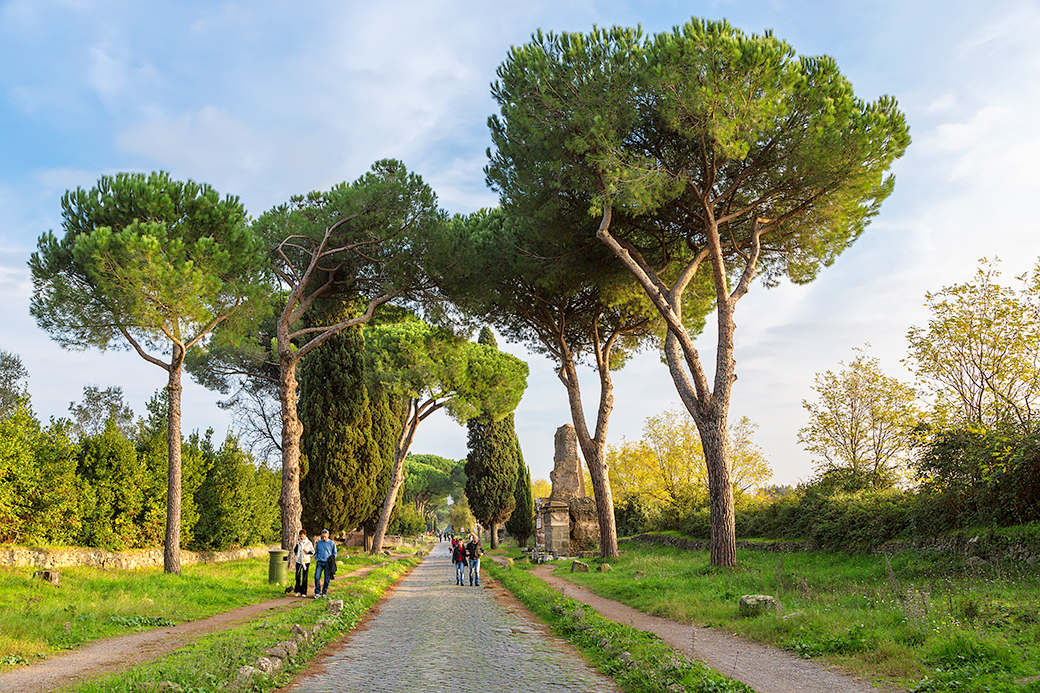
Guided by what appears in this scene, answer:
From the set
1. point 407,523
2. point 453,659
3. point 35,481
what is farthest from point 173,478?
point 407,523

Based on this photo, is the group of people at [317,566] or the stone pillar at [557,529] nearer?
the group of people at [317,566]

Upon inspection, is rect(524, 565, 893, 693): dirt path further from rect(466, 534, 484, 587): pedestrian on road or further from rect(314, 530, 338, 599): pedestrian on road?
rect(466, 534, 484, 587): pedestrian on road

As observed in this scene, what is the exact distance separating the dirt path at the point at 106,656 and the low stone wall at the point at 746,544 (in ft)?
40.1

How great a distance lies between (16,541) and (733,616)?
41.5ft

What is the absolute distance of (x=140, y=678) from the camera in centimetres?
552

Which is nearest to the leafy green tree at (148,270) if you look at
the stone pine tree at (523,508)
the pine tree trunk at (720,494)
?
the pine tree trunk at (720,494)

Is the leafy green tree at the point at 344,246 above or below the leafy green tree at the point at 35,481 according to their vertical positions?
above

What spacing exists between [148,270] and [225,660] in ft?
33.4

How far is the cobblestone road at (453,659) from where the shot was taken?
5.82 meters

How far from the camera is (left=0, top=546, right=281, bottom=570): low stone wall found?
12.0 meters

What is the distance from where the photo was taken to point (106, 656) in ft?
23.7

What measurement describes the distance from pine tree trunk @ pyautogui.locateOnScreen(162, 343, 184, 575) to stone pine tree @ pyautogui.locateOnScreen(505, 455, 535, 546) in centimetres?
2732

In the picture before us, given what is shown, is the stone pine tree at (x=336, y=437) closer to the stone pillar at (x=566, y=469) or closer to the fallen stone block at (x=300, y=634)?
the stone pillar at (x=566, y=469)

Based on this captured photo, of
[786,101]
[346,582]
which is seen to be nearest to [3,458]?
[346,582]
